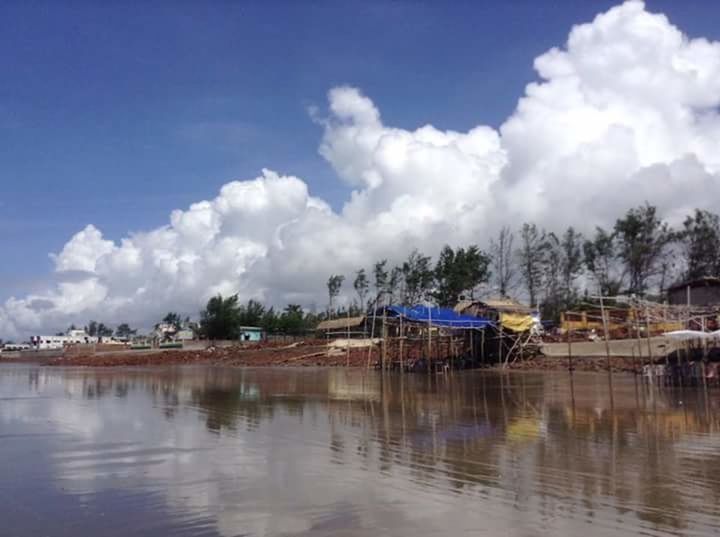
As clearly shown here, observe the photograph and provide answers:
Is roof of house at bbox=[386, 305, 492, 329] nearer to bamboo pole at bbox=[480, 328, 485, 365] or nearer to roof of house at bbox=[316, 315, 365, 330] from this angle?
bamboo pole at bbox=[480, 328, 485, 365]

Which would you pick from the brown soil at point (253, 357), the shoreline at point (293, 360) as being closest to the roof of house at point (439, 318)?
the shoreline at point (293, 360)

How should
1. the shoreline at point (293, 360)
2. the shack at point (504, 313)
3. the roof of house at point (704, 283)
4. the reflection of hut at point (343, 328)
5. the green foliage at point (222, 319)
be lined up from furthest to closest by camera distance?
the green foliage at point (222, 319)
the reflection of hut at point (343, 328)
the roof of house at point (704, 283)
the shack at point (504, 313)
the shoreline at point (293, 360)

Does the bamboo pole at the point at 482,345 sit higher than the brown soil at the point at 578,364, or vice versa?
the bamboo pole at the point at 482,345

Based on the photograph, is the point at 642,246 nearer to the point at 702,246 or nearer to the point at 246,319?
the point at 702,246

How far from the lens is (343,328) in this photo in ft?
232

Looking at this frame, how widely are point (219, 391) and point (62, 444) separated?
1479cm

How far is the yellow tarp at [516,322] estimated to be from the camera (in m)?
42.2

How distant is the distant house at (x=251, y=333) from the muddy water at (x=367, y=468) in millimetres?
70926

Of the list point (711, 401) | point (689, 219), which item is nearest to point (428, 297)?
point (689, 219)

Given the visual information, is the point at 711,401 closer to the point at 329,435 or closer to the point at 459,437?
the point at 459,437

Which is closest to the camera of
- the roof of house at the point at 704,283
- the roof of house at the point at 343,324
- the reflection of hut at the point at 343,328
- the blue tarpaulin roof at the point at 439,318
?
the blue tarpaulin roof at the point at 439,318

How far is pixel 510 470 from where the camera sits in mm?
11242

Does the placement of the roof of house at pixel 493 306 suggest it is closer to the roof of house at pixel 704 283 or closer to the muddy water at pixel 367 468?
the roof of house at pixel 704 283

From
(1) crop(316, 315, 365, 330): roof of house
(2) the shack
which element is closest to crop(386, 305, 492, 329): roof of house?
(2) the shack
